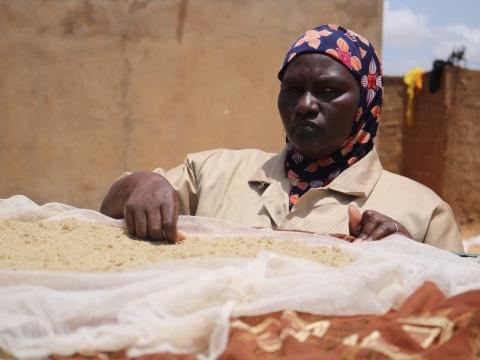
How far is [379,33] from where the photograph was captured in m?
5.39

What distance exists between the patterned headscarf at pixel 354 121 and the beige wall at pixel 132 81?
2.54 metres

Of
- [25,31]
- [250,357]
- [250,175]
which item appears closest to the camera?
[250,357]

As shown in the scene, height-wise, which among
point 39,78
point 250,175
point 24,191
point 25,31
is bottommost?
point 24,191

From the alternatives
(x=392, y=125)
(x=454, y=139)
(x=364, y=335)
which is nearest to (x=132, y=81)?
(x=364, y=335)

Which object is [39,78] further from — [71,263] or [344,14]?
[71,263]

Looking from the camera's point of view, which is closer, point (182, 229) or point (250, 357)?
point (250, 357)

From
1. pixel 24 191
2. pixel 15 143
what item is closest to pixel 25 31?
pixel 15 143

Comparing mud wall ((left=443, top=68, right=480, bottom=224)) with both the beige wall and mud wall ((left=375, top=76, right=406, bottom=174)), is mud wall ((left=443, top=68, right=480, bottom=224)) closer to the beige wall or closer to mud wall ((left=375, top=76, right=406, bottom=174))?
mud wall ((left=375, top=76, right=406, bottom=174))

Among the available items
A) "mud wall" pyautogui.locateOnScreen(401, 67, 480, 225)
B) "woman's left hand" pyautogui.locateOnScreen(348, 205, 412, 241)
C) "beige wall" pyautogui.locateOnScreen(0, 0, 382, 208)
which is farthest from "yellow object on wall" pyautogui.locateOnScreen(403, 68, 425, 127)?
"woman's left hand" pyautogui.locateOnScreen(348, 205, 412, 241)

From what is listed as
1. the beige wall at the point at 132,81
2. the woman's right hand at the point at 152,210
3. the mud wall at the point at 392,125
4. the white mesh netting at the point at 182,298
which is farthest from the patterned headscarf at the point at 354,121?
the mud wall at the point at 392,125

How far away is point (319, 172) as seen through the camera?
8.97ft

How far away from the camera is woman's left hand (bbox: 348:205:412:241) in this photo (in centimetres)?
205

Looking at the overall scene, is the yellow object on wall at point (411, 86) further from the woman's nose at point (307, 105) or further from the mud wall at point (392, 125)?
the woman's nose at point (307, 105)

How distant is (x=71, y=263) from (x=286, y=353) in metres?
0.65
